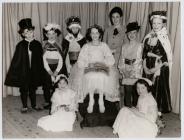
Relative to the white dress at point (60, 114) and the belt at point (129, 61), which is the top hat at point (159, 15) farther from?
the white dress at point (60, 114)

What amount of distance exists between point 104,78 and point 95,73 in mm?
83

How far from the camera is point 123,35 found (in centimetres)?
333

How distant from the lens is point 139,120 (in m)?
2.73

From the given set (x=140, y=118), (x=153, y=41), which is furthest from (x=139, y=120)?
(x=153, y=41)

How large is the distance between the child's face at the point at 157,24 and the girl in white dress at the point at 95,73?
416mm

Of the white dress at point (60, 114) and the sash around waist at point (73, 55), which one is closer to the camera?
the white dress at point (60, 114)

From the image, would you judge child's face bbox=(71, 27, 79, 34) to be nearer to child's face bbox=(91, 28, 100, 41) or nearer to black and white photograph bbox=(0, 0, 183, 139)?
black and white photograph bbox=(0, 0, 183, 139)

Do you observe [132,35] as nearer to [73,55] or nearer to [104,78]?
[104,78]

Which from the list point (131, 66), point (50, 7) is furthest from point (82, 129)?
point (50, 7)

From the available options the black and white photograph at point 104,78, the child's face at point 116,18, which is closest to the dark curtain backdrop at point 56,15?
the black and white photograph at point 104,78

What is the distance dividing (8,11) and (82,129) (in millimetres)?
1413

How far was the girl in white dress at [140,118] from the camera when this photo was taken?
2721mm

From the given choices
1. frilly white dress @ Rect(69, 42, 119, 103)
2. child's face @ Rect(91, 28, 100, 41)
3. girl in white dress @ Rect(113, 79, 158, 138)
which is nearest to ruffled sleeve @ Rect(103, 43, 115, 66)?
frilly white dress @ Rect(69, 42, 119, 103)

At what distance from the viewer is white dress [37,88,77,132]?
290 cm
